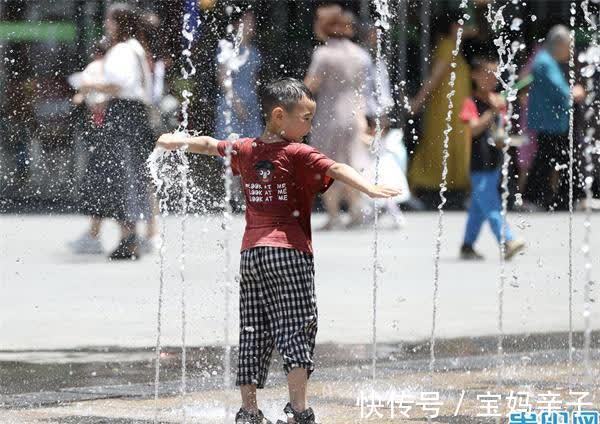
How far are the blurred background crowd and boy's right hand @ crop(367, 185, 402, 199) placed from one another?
19.1 ft

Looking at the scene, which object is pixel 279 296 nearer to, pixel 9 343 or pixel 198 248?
pixel 9 343

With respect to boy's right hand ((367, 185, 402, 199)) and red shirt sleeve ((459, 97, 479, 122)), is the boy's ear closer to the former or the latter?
boy's right hand ((367, 185, 402, 199))

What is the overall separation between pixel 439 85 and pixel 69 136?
4735 millimetres

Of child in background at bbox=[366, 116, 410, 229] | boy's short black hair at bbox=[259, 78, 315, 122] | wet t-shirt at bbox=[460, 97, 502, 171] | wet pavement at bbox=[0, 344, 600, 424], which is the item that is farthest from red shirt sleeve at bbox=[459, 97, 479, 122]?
boy's short black hair at bbox=[259, 78, 315, 122]

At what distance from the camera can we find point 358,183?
5043mm

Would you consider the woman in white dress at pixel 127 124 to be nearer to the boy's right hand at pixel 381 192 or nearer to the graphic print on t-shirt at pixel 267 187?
the graphic print on t-shirt at pixel 267 187

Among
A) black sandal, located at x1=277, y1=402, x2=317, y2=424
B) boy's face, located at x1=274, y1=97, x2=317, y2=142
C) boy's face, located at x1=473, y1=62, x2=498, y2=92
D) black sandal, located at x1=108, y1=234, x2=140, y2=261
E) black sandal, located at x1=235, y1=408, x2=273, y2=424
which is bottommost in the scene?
black sandal, located at x1=235, y1=408, x2=273, y2=424

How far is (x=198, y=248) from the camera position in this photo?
1258 cm

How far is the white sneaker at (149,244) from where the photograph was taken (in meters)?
11.9

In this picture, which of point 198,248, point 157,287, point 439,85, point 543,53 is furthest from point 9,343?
point 439,85

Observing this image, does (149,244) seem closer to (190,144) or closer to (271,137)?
(190,144)

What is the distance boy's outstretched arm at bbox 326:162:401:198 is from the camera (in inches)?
198

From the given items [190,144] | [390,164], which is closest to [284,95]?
[190,144]

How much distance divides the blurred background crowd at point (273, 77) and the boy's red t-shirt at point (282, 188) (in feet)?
18.2
